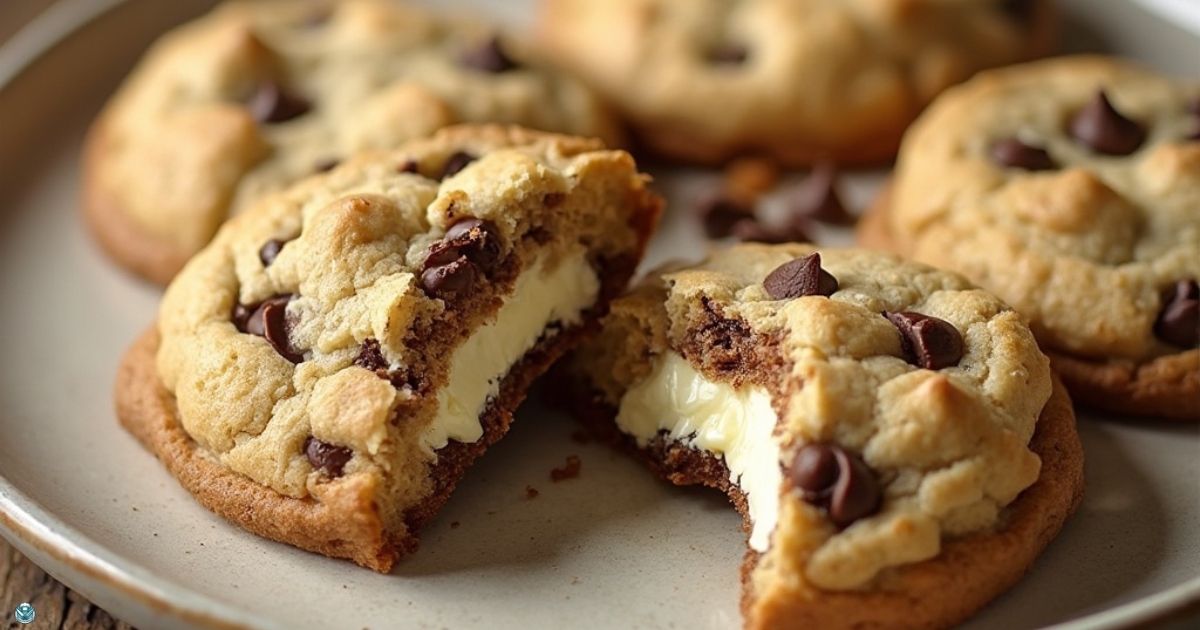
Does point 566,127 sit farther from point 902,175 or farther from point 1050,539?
point 1050,539

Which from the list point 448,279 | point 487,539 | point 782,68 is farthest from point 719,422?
point 782,68

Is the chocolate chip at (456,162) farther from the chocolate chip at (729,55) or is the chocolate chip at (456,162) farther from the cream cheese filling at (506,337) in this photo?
the chocolate chip at (729,55)

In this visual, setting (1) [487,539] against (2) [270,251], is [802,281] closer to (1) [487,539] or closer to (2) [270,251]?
(1) [487,539]

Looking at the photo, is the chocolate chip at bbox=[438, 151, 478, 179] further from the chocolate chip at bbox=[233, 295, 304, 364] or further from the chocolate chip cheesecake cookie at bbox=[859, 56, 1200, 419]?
the chocolate chip cheesecake cookie at bbox=[859, 56, 1200, 419]

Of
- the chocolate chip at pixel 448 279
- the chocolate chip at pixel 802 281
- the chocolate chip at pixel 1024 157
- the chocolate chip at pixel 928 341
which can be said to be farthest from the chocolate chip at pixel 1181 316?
the chocolate chip at pixel 448 279

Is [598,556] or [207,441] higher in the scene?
[207,441]

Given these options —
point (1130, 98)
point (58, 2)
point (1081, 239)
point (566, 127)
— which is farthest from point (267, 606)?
point (58, 2)

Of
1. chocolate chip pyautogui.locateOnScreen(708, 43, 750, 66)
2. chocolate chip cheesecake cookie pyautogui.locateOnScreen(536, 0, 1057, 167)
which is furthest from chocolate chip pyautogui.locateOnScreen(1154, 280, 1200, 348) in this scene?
chocolate chip pyautogui.locateOnScreen(708, 43, 750, 66)
